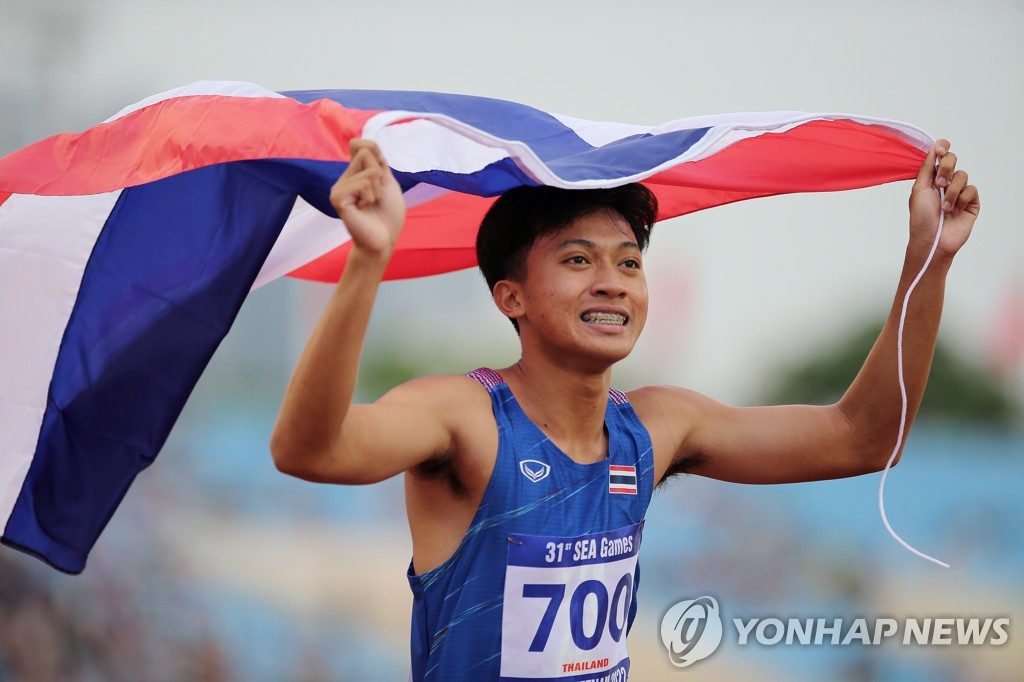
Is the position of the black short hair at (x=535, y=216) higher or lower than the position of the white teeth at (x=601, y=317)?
higher

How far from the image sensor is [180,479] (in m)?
3.87

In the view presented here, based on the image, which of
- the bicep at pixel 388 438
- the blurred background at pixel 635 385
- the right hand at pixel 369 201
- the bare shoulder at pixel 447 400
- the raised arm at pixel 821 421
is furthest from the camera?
the blurred background at pixel 635 385

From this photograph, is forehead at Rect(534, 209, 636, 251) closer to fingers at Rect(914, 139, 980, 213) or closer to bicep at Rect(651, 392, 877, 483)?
bicep at Rect(651, 392, 877, 483)

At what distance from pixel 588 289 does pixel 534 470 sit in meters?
A: 0.34

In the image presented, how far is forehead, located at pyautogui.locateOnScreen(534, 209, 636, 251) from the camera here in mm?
2125

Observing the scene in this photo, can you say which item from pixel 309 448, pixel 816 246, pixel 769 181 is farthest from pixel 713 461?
pixel 816 246

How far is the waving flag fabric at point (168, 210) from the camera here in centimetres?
208

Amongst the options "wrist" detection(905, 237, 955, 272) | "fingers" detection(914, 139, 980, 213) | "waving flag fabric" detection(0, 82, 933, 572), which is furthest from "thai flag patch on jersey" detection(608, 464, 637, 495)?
"fingers" detection(914, 139, 980, 213)

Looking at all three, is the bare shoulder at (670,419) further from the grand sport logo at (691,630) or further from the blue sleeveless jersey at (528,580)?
the grand sport logo at (691,630)

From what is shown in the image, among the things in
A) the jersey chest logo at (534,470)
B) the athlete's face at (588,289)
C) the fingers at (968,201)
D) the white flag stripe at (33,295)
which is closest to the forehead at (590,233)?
the athlete's face at (588,289)

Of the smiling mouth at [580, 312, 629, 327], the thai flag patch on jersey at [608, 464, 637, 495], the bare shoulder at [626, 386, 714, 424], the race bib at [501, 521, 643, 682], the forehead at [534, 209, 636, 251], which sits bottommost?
the race bib at [501, 521, 643, 682]

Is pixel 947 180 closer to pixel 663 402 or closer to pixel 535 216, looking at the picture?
pixel 663 402

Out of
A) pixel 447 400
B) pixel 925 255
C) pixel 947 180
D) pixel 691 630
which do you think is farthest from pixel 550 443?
pixel 691 630

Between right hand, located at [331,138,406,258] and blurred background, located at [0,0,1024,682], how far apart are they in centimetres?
229
